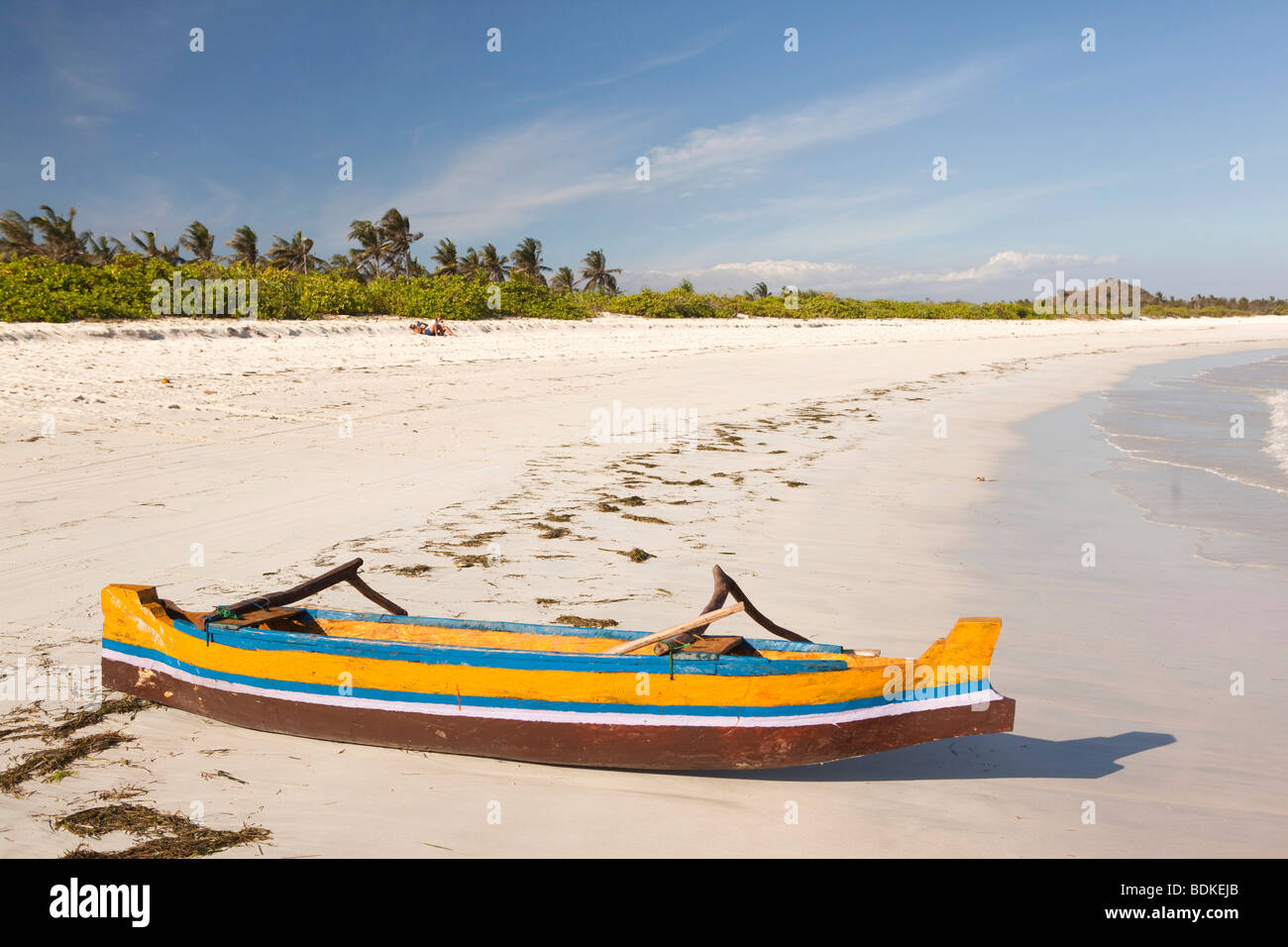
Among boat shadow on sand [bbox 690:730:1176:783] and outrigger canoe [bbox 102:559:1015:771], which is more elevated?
outrigger canoe [bbox 102:559:1015:771]

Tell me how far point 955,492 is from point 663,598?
4.70 meters

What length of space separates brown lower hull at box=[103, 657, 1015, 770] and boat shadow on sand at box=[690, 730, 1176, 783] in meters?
0.29

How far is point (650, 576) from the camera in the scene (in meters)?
5.98

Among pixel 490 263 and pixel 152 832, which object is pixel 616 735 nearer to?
pixel 152 832

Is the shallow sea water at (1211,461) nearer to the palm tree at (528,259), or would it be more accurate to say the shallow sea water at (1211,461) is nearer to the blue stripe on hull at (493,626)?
the blue stripe on hull at (493,626)

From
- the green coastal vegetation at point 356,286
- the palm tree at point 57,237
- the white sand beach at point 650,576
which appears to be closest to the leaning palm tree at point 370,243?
the green coastal vegetation at point 356,286

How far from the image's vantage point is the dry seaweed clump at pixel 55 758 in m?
3.44

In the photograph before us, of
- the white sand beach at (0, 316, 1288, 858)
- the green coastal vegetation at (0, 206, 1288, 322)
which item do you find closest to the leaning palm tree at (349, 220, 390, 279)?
the green coastal vegetation at (0, 206, 1288, 322)

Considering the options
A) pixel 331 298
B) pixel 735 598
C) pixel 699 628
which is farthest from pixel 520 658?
pixel 331 298

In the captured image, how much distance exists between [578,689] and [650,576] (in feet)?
8.50

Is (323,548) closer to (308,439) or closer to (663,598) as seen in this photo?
(663,598)

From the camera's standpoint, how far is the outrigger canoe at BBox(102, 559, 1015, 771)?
3.31 meters

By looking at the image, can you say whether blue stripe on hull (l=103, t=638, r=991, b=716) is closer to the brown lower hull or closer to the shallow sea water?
the brown lower hull
